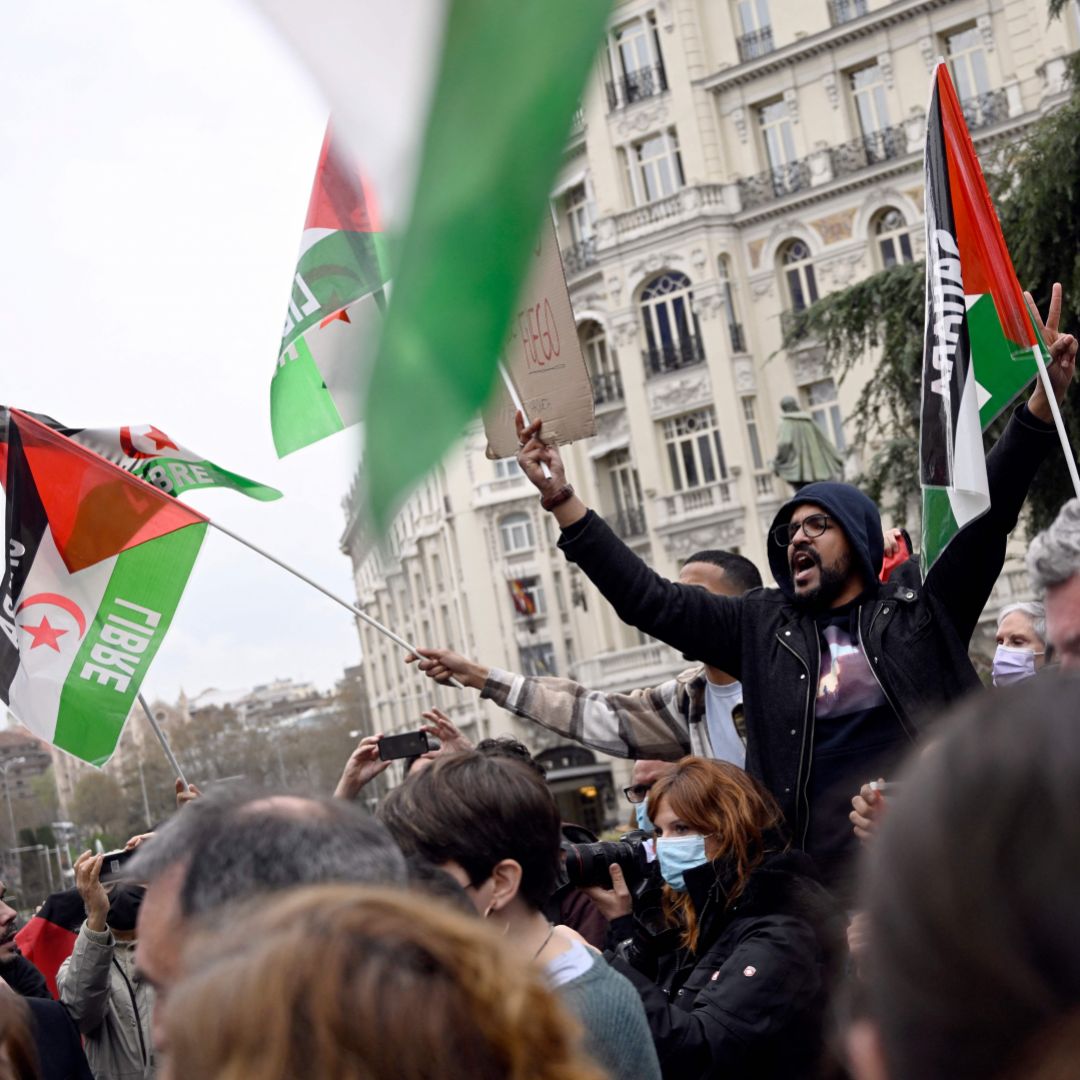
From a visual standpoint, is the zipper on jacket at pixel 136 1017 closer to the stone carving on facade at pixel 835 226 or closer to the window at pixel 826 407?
the window at pixel 826 407

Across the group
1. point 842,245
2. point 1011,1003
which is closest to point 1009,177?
point 1011,1003

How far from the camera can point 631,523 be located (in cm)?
3841

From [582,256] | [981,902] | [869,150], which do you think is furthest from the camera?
[582,256]

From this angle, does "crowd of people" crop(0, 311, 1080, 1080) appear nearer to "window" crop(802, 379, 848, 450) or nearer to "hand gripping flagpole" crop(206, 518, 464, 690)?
"hand gripping flagpole" crop(206, 518, 464, 690)

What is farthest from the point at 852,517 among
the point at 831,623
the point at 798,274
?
the point at 798,274

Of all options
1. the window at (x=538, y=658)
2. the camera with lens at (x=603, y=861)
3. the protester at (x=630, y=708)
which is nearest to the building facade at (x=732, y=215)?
the window at (x=538, y=658)

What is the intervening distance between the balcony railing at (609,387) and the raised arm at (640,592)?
33.7 metres

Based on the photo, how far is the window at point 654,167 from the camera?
122 ft

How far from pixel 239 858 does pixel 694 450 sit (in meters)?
35.1

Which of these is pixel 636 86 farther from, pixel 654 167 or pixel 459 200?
pixel 459 200

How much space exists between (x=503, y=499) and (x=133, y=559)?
42.9 m

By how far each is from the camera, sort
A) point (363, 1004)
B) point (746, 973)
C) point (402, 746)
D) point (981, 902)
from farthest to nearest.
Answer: point (402, 746) < point (746, 973) < point (363, 1004) < point (981, 902)

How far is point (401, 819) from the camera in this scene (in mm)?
3096

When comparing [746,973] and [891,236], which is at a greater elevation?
[891,236]
